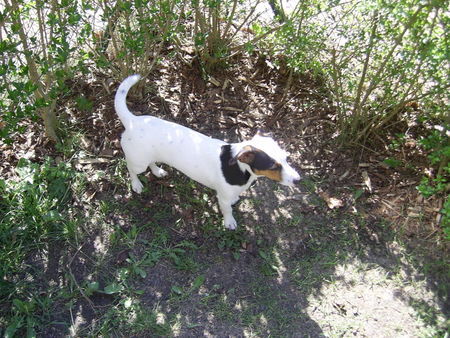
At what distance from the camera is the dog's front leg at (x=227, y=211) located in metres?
3.62

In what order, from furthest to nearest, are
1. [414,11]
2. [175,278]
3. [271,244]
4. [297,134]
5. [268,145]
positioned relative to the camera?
[297,134]
[271,244]
[175,278]
[268,145]
[414,11]

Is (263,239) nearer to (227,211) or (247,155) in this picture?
(227,211)

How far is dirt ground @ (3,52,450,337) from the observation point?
3336 millimetres

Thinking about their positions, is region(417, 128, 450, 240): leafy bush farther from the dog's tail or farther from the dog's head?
Answer: the dog's tail

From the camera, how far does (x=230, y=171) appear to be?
336cm

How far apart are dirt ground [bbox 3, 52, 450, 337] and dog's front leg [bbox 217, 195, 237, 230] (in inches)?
3.7

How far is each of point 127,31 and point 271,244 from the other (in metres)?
2.53

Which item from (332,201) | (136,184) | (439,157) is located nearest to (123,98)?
(136,184)

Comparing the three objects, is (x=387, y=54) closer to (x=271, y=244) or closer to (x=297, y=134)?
(x=297, y=134)

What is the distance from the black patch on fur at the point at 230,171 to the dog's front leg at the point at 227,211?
0.87ft

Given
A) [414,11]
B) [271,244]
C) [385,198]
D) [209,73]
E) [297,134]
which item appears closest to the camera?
[414,11]

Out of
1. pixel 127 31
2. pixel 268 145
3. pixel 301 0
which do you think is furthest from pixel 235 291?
pixel 301 0

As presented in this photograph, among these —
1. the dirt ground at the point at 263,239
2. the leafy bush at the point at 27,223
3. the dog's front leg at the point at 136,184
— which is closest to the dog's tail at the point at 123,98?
the dog's front leg at the point at 136,184

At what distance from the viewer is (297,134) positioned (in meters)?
4.65
